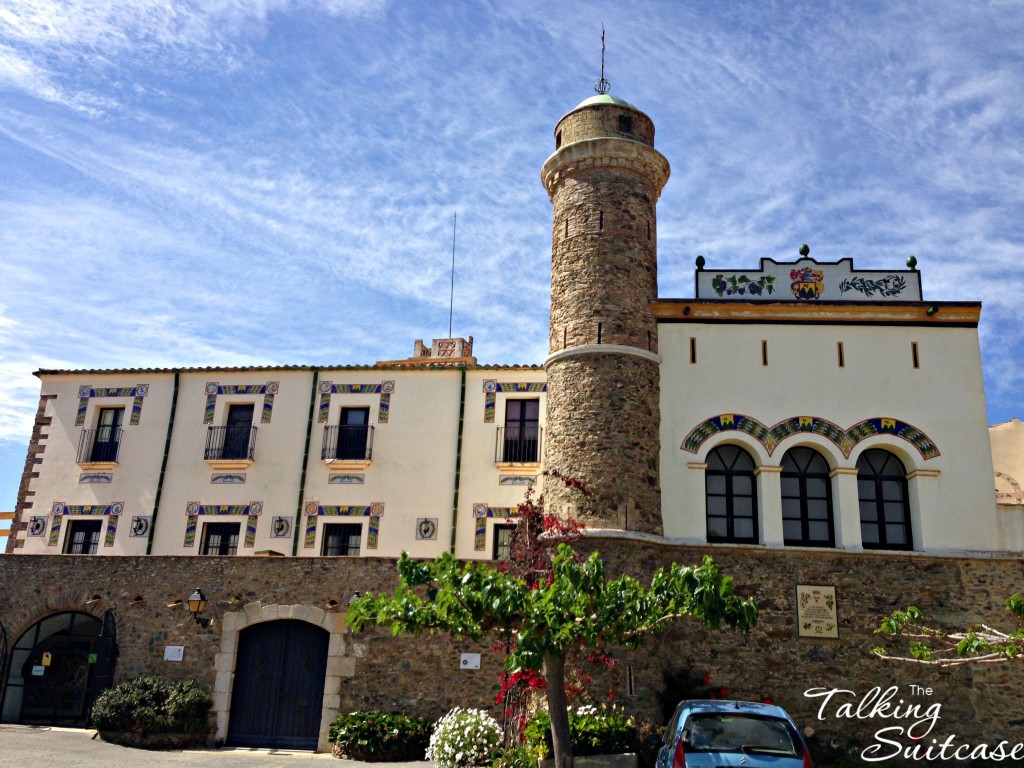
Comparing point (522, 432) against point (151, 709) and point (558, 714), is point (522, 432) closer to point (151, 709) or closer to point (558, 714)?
point (151, 709)

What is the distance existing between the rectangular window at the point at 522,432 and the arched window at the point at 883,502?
692 cm

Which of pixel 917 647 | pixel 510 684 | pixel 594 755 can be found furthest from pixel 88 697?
pixel 917 647

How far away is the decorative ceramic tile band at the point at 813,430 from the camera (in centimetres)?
1753

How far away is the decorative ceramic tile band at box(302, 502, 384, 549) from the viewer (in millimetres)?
20984

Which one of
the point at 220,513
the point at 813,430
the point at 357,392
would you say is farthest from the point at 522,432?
the point at 220,513

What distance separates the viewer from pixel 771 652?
16297 millimetres

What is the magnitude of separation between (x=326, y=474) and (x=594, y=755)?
10.2 m

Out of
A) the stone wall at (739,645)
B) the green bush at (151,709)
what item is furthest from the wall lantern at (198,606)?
the green bush at (151,709)

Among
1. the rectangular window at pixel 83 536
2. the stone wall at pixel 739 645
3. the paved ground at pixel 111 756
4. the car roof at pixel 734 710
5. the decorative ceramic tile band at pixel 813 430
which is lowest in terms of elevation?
the paved ground at pixel 111 756

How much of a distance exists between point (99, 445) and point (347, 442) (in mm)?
6312

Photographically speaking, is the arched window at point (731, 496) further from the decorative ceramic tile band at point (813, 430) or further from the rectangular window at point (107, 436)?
the rectangular window at point (107, 436)

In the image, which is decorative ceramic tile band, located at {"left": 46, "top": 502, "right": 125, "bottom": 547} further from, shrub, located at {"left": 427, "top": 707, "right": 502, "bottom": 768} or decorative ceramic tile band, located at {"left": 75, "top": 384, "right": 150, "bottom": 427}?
shrub, located at {"left": 427, "top": 707, "right": 502, "bottom": 768}

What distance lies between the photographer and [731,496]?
17.5m

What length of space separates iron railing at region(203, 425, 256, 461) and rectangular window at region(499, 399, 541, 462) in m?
6.05
